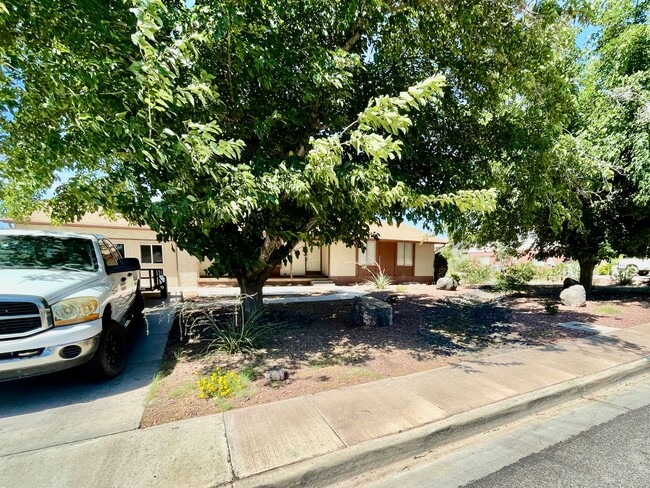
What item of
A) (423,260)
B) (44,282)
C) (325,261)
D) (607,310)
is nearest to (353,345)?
(44,282)

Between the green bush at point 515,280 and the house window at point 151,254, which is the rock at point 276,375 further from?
the house window at point 151,254

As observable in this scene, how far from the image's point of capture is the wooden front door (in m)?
17.3

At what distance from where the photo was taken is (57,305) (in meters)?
3.44

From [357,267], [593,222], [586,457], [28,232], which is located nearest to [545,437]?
[586,457]

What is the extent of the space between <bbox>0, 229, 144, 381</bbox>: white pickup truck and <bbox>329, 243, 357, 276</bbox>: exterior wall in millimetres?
11364

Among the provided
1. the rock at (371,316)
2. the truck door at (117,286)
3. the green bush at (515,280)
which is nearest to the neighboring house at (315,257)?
the rock at (371,316)

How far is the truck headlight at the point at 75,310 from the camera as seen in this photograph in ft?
11.3

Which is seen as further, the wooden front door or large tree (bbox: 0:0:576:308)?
the wooden front door

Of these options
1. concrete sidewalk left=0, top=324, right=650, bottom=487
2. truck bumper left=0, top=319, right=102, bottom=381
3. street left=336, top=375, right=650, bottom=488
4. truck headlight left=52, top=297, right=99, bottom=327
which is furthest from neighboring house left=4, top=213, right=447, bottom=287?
street left=336, top=375, right=650, bottom=488

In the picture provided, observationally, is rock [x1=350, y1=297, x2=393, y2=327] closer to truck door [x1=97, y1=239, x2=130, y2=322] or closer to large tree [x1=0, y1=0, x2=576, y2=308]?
large tree [x1=0, y1=0, x2=576, y2=308]

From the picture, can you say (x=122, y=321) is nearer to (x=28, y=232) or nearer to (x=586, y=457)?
(x=28, y=232)

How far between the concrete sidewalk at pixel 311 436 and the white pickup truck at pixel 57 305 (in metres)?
1.05

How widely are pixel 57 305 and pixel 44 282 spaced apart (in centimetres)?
45

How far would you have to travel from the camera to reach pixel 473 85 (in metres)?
5.78
